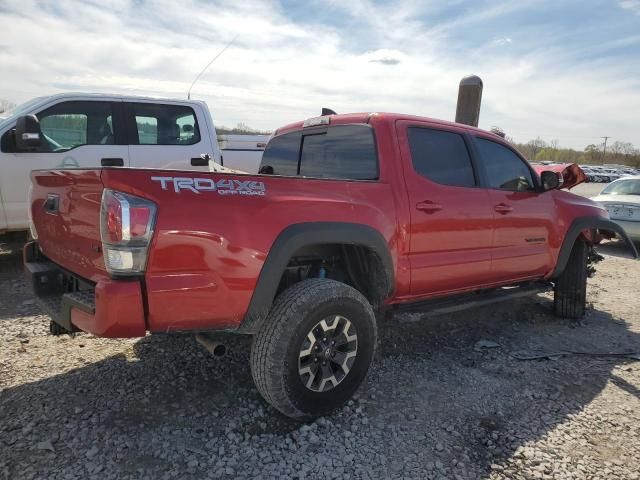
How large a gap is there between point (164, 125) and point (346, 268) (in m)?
4.18

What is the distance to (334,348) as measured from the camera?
9.81 feet

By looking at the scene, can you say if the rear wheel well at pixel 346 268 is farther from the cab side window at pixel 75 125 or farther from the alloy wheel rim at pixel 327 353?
the cab side window at pixel 75 125

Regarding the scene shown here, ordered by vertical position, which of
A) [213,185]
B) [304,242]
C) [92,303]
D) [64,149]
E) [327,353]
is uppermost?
[64,149]

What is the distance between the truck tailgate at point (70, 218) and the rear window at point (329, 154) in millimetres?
1766

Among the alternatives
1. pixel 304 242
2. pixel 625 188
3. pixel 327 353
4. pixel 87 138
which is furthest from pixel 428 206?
pixel 625 188

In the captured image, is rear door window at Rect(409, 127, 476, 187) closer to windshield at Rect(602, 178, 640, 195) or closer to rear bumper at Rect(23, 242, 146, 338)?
rear bumper at Rect(23, 242, 146, 338)

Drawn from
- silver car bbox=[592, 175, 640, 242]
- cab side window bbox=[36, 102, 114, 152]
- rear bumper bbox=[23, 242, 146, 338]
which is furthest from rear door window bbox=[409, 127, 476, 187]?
silver car bbox=[592, 175, 640, 242]

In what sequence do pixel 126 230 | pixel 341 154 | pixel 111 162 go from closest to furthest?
pixel 126 230, pixel 341 154, pixel 111 162

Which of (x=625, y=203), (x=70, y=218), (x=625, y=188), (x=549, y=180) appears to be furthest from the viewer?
(x=625, y=188)

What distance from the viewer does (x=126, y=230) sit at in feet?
7.53

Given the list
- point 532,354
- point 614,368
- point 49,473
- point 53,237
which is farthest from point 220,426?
point 614,368

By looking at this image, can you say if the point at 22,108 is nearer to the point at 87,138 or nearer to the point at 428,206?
the point at 87,138

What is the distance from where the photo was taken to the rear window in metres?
3.49

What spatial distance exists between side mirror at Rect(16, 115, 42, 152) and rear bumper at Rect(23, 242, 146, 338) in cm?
288
